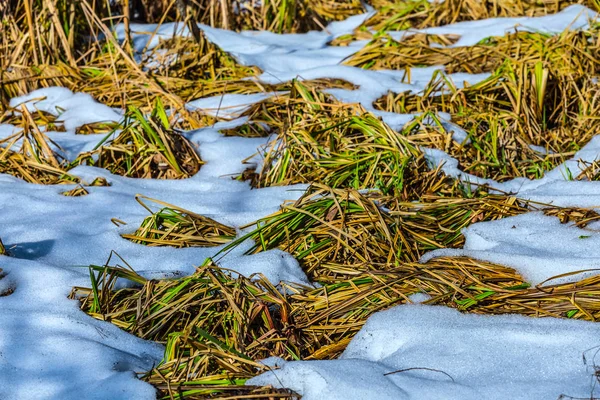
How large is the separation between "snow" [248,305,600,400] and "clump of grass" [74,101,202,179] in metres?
1.59

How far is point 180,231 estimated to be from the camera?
253cm

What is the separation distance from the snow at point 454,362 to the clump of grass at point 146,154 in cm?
159

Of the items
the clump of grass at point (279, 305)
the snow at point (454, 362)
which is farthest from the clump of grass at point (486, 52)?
the snow at point (454, 362)

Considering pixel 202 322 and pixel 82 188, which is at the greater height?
pixel 82 188

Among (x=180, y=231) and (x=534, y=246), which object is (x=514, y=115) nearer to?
(x=534, y=246)

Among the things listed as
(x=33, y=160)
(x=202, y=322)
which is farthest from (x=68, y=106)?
(x=202, y=322)

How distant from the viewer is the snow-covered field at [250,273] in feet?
5.23

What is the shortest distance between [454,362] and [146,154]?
1955 mm

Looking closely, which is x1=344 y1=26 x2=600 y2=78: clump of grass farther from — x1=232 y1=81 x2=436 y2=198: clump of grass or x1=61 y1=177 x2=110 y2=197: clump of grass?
x1=61 y1=177 x2=110 y2=197: clump of grass

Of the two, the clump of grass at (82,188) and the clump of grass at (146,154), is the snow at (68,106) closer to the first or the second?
the clump of grass at (146,154)

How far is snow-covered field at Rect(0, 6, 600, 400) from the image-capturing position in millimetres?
1594

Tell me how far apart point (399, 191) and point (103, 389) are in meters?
1.43

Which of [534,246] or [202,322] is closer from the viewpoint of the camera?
[202,322]

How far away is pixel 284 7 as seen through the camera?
480cm
